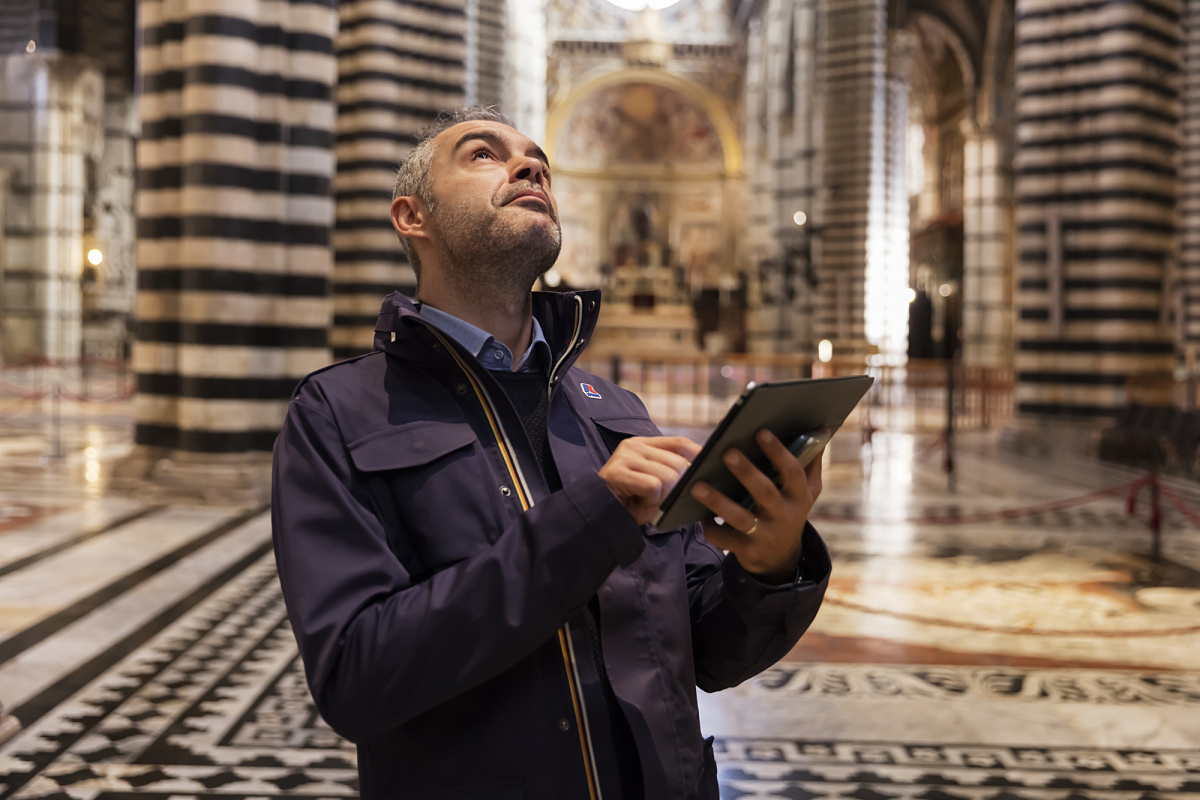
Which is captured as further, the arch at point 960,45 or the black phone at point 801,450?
the arch at point 960,45

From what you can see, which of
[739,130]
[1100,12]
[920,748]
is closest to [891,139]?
[1100,12]

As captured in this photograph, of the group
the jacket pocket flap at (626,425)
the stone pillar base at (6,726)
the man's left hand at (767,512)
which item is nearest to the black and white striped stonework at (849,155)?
the stone pillar base at (6,726)

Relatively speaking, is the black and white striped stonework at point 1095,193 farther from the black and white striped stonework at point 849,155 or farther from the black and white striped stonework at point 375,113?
the black and white striped stonework at point 849,155

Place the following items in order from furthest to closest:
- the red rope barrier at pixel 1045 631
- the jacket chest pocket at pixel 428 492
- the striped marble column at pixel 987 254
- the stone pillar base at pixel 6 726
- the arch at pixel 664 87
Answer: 1. the arch at pixel 664 87
2. the striped marble column at pixel 987 254
3. the red rope barrier at pixel 1045 631
4. the stone pillar base at pixel 6 726
5. the jacket chest pocket at pixel 428 492

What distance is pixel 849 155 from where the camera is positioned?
21.4 m

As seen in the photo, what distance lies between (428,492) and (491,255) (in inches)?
16.0

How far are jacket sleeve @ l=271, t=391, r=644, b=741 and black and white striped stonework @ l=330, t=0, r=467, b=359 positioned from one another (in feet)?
36.5

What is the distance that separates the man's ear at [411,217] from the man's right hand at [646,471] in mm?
592

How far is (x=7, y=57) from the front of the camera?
2189 cm

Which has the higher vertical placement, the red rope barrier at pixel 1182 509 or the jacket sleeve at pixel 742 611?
the jacket sleeve at pixel 742 611

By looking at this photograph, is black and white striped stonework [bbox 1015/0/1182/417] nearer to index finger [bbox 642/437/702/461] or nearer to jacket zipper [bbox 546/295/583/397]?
jacket zipper [bbox 546/295/583/397]

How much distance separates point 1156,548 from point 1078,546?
447 millimetres

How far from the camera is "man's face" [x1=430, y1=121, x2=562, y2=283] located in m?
1.67

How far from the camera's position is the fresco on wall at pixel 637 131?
37594 mm
